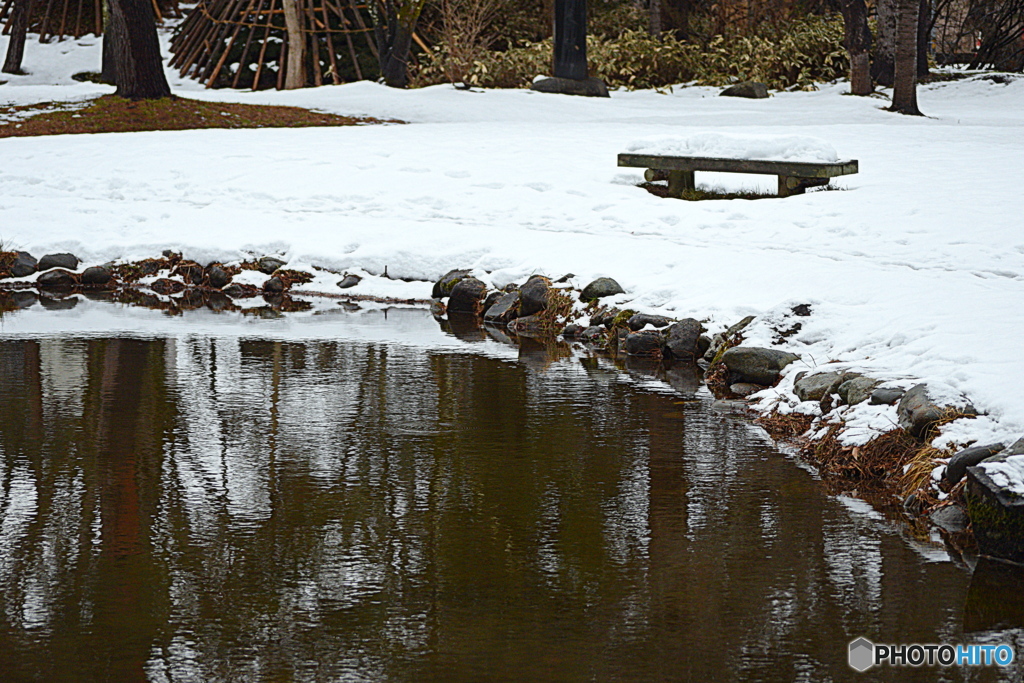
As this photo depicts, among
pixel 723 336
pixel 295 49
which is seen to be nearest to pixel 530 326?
pixel 723 336

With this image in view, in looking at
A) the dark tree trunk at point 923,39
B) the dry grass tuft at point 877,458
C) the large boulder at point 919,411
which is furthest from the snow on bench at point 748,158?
the dark tree trunk at point 923,39

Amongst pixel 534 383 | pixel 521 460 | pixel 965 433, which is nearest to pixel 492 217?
pixel 534 383

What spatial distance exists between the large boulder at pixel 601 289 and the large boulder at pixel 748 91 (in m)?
13.3

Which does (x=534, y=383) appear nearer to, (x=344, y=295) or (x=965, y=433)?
(x=965, y=433)

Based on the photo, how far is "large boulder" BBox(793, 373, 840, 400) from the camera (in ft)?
21.6

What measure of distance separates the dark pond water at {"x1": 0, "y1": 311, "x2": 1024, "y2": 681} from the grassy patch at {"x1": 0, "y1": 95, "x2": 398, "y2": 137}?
33.2 ft

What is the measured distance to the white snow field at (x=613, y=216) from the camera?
7.27m

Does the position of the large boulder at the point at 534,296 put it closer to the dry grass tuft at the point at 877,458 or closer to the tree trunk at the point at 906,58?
the dry grass tuft at the point at 877,458

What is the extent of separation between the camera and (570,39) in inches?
815

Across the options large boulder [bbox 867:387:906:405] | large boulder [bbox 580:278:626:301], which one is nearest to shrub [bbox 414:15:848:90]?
large boulder [bbox 580:278:626:301]

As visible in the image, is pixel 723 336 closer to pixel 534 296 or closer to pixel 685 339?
pixel 685 339

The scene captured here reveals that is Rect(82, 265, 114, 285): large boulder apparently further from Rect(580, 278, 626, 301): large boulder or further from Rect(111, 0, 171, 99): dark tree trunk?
Rect(111, 0, 171, 99): dark tree trunk

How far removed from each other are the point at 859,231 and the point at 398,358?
436 cm

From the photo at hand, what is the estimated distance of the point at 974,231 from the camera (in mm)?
9383
